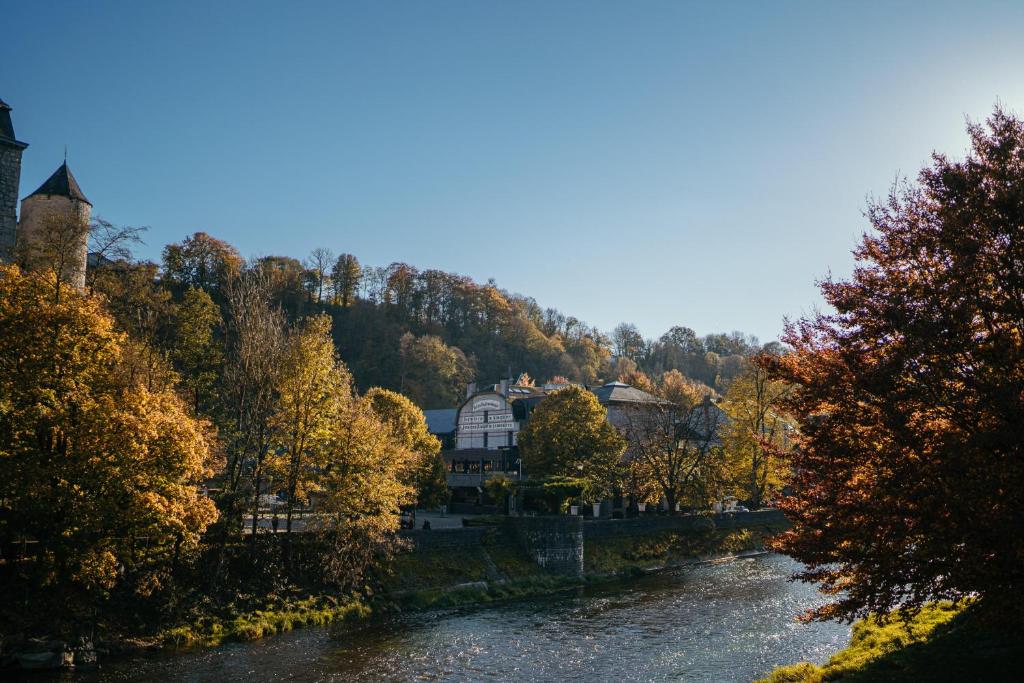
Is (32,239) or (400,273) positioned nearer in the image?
(32,239)

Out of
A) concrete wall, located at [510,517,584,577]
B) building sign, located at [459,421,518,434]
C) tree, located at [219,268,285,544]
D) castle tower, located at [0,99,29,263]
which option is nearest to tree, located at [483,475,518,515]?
concrete wall, located at [510,517,584,577]

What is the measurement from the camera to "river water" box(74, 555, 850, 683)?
75.4 feet

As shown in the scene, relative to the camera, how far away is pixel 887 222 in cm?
1554

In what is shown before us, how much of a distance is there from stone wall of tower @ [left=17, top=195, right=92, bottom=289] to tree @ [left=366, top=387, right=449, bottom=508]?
814 inches

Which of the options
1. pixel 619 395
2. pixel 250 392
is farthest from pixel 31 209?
pixel 619 395

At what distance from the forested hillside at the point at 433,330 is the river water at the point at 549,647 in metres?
63.2

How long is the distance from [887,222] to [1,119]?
45.6 meters

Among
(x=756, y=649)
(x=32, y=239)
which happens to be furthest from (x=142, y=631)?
(x=32, y=239)

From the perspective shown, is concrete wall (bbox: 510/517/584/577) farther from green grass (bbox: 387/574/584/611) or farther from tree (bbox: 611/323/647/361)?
tree (bbox: 611/323/647/361)

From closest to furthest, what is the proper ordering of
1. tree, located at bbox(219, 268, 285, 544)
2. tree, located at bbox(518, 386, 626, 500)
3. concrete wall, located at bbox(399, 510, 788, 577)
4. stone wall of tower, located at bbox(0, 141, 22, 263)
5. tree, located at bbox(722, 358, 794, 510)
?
1. tree, located at bbox(219, 268, 285, 544)
2. concrete wall, located at bbox(399, 510, 788, 577)
3. stone wall of tower, located at bbox(0, 141, 22, 263)
4. tree, located at bbox(518, 386, 626, 500)
5. tree, located at bbox(722, 358, 794, 510)

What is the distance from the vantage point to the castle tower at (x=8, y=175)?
129 feet

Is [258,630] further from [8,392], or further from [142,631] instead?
[8,392]

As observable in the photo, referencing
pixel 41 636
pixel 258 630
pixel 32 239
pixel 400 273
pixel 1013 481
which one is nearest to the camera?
pixel 1013 481

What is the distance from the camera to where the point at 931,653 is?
17.9m
